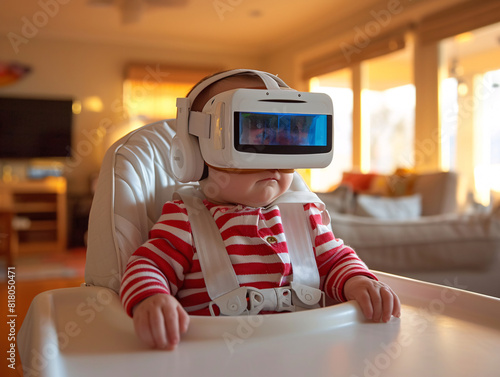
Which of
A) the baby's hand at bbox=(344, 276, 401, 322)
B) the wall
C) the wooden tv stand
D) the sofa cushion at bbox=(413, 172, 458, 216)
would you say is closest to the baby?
the baby's hand at bbox=(344, 276, 401, 322)

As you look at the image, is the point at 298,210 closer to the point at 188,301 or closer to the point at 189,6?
the point at 188,301

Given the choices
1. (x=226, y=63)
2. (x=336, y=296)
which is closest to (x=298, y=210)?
(x=336, y=296)

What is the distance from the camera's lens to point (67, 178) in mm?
5902

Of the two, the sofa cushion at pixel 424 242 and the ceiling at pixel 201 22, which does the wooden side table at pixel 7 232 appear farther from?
the sofa cushion at pixel 424 242

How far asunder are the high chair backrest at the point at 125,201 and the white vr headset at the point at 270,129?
209 mm

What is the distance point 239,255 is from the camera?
2.60ft

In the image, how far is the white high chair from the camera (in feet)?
1.68

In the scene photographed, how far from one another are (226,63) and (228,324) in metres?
6.31

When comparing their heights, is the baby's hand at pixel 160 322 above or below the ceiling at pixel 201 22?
below

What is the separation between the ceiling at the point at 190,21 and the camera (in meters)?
4.79

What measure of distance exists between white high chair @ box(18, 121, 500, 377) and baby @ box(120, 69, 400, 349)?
52 mm

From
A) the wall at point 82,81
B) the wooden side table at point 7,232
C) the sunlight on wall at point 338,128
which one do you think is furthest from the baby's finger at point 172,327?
the wall at point 82,81

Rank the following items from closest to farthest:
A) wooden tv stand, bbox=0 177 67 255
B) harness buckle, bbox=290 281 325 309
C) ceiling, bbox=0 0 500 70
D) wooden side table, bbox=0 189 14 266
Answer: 1. harness buckle, bbox=290 281 325 309
2. wooden side table, bbox=0 189 14 266
3. ceiling, bbox=0 0 500 70
4. wooden tv stand, bbox=0 177 67 255

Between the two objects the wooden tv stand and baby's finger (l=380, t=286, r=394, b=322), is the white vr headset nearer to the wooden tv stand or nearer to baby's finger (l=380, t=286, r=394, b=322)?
baby's finger (l=380, t=286, r=394, b=322)
